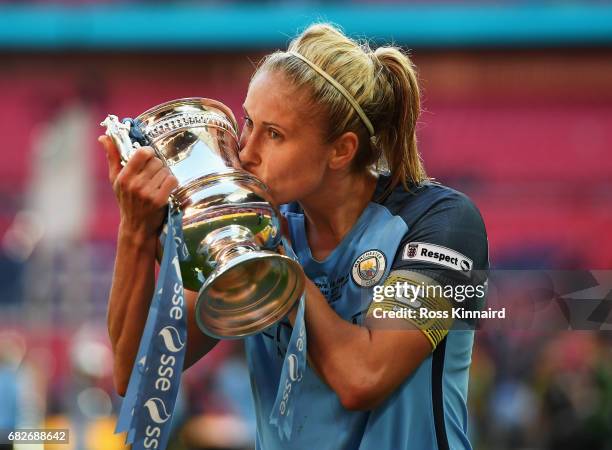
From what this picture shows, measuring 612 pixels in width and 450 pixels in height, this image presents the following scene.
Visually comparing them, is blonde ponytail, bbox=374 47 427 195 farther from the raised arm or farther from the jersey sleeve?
the raised arm

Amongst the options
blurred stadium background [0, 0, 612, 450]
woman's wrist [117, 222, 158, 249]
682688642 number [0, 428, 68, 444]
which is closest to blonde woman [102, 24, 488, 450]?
woman's wrist [117, 222, 158, 249]

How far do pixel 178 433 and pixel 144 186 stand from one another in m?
5.98

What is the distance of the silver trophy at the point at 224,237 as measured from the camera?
6.43 feet

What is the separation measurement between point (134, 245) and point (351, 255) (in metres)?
0.47

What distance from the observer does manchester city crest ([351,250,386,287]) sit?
7.22ft

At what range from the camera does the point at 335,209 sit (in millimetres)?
2320

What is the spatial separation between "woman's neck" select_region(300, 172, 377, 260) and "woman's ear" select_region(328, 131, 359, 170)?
0.16 ft

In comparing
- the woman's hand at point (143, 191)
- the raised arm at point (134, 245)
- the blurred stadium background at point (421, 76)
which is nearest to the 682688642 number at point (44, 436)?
the raised arm at point (134, 245)

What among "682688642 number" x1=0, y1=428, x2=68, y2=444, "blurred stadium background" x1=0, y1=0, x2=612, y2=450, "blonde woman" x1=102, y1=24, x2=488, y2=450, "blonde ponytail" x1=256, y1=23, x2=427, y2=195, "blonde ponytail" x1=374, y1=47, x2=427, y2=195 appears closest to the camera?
"blonde woman" x1=102, y1=24, x2=488, y2=450

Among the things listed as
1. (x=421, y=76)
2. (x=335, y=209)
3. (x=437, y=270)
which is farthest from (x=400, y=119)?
(x=421, y=76)

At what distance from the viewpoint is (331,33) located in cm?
227

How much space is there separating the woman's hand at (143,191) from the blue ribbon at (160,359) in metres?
0.03

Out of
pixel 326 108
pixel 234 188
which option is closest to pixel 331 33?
pixel 326 108

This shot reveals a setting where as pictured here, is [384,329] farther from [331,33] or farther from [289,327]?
[331,33]
